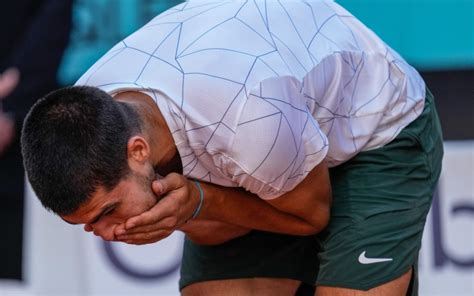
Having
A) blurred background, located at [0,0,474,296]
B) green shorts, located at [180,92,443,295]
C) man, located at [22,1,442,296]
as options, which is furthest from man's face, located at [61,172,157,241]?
blurred background, located at [0,0,474,296]

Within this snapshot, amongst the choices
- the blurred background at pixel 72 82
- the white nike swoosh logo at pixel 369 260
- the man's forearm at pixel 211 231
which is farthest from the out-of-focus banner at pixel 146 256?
the white nike swoosh logo at pixel 369 260

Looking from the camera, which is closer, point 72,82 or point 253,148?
point 253,148

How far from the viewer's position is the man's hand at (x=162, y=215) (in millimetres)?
2494

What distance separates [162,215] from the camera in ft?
8.23

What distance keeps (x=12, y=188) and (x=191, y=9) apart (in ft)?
6.37

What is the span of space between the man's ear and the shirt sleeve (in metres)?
0.20

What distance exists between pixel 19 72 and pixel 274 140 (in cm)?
221

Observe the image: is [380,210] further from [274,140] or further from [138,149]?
[138,149]

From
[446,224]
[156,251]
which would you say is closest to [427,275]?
[446,224]

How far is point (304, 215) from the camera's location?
285cm

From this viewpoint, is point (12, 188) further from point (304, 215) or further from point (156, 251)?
point (304, 215)

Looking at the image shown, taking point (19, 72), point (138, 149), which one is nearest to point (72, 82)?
point (19, 72)

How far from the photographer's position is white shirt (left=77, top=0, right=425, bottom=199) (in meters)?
2.57

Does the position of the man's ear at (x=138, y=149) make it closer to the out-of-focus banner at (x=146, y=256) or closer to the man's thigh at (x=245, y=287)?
the man's thigh at (x=245, y=287)
